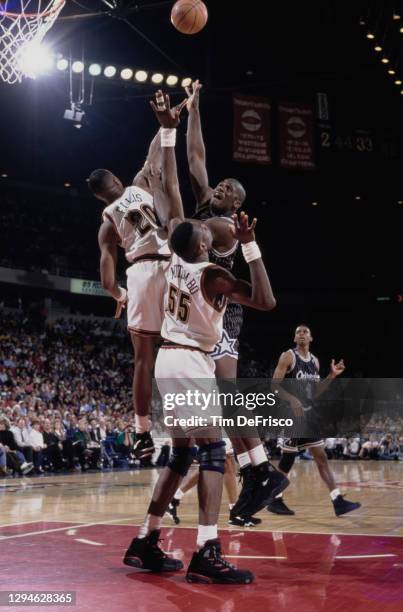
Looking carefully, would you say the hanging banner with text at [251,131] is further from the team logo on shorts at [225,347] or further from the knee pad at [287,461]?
the team logo on shorts at [225,347]

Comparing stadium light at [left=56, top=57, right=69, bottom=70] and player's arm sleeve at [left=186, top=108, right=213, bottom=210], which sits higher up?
stadium light at [left=56, top=57, right=69, bottom=70]

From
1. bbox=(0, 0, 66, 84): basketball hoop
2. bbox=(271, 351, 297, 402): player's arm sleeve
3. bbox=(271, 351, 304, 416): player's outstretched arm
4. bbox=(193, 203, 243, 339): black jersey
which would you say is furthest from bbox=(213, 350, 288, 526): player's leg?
bbox=(0, 0, 66, 84): basketball hoop

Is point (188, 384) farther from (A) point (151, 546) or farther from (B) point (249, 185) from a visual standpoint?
(B) point (249, 185)

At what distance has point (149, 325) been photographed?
16.3 feet

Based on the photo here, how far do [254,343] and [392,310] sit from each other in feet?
20.5

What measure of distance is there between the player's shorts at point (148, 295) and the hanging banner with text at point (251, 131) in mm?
14579

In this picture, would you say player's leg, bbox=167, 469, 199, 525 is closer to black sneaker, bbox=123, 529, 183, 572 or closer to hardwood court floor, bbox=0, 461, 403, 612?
hardwood court floor, bbox=0, 461, 403, 612

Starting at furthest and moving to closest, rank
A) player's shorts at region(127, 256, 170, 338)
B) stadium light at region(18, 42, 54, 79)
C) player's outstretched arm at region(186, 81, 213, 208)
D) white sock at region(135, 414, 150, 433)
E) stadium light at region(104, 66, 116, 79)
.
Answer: stadium light at region(104, 66, 116, 79) → stadium light at region(18, 42, 54, 79) → player's outstretched arm at region(186, 81, 213, 208) → white sock at region(135, 414, 150, 433) → player's shorts at region(127, 256, 170, 338)

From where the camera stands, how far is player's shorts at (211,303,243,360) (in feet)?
17.8

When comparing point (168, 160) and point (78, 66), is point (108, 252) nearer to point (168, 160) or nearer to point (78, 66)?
point (168, 160)

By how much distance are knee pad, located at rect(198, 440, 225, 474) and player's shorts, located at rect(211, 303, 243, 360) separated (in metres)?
1.06

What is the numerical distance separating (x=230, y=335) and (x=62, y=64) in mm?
12602

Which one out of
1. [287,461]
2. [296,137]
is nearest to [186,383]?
[287,461]

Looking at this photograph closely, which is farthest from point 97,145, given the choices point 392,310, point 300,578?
point 300,578
